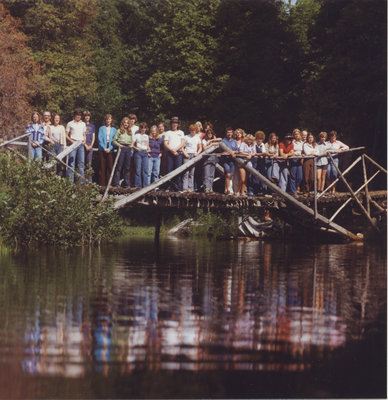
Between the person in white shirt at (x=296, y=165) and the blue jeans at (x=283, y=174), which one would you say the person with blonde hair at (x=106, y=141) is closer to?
the blue jeans at (x=283, y=174)

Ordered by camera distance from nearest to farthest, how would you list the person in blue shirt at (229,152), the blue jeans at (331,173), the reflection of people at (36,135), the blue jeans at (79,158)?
the reflection of people at (36,135), the blue jeans at (79,158), the person in blue shirt at (229,152), the blue jeans at (331,173)

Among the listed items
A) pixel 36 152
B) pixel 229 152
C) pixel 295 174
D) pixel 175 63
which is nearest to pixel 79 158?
pixel 36 152

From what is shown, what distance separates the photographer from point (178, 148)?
83.6ft

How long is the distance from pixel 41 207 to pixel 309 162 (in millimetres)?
7450

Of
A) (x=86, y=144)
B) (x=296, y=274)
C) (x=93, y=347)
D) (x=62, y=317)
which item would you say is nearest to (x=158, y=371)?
(x=93, y=347)

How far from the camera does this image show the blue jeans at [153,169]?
84.0 ft

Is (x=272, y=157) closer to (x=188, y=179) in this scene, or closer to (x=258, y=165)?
(x=258, y=165)

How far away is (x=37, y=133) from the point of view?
2452cm

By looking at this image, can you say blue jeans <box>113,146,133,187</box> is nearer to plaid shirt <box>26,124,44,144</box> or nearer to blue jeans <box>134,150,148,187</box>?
blue jeans <box>134,150,148,187</box>

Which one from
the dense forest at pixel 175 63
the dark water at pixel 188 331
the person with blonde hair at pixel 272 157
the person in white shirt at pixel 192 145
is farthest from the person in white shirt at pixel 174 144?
the dense forest at pixel 175 63

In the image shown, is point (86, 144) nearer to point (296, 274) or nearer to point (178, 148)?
point (178, 148)

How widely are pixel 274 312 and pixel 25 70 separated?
30.9 meters

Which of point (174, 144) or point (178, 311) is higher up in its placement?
point (174, 144)

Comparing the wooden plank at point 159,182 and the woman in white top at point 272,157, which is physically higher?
the woman in white top at point 272,157
